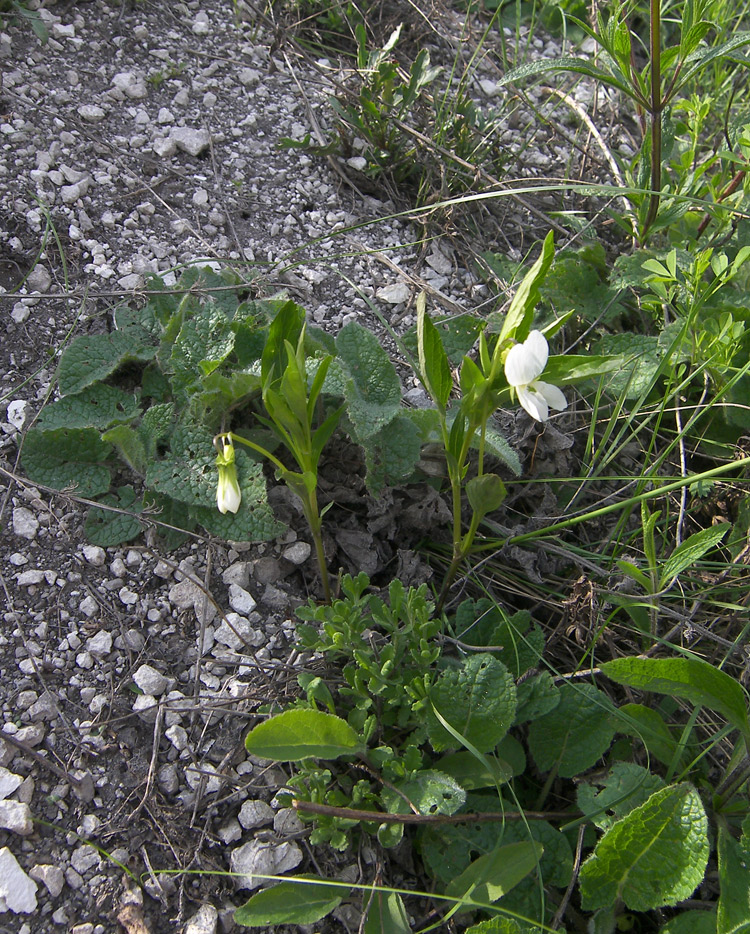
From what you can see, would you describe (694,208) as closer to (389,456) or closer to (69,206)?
(389,456)

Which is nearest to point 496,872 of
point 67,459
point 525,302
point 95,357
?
point 525,302

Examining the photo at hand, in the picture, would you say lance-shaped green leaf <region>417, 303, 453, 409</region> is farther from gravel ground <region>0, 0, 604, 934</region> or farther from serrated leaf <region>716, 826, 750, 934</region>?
serrated leaf <region>716, 826, 750, 934</region>

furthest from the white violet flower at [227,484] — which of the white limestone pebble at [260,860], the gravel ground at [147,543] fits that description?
the white limestone pebble at [260,860]

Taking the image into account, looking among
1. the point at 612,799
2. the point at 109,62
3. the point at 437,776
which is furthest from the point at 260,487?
the point at 109,62

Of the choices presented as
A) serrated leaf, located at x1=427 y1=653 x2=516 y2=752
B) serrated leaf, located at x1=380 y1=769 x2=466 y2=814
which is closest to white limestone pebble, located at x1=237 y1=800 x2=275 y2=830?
serrated leaf, located at x1=380 y1=769 x2=466 y2=814

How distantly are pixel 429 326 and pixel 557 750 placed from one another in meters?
0.85

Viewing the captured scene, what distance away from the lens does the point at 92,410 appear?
1.75 m

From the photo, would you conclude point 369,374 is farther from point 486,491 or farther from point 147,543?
point 147,543

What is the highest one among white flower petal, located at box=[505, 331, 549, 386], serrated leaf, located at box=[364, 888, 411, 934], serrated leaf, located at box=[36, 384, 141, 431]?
white flower petal, located at box=[505, 331, 549, 386]

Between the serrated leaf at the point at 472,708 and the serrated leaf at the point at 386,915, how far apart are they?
0.26 metres

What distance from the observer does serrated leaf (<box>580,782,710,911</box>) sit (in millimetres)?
1255

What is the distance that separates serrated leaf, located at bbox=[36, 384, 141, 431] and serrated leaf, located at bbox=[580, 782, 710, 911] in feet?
4.29

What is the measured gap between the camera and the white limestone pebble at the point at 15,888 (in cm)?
123

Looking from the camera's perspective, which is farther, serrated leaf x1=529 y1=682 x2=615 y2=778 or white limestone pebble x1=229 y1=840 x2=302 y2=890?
serrated leaf x1=529 y1=682 x2=615 y2=778
